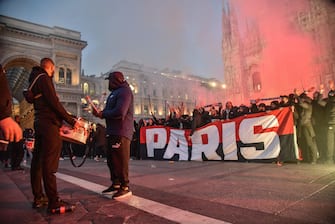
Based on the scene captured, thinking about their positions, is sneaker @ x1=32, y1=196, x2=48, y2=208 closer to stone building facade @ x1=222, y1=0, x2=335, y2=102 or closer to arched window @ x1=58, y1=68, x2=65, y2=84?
stone building facade @ x1=222, y1=0, x2=335, y2=102

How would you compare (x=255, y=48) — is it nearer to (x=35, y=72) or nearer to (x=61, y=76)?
(x=35, y=72)

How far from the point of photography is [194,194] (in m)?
3.28

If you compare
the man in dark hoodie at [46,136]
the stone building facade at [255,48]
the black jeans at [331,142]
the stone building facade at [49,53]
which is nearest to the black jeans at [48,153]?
the man in dark hoodie at [46,136]

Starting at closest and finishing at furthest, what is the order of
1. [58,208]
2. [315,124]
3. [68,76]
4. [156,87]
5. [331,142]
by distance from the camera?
[58,208], [331,142], [315,124], [68,76], [156,87]

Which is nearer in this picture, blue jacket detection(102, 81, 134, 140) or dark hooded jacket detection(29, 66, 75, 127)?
dark hooded jacket detection(29, 66, 75, 127)

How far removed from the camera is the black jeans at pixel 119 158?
133 inches

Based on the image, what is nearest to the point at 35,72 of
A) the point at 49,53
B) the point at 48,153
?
the point at 48,153

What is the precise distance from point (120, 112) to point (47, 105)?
1003 mm

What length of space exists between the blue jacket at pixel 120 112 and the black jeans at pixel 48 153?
85 centimetres

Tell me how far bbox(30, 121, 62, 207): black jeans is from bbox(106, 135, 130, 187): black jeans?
85 centimetres

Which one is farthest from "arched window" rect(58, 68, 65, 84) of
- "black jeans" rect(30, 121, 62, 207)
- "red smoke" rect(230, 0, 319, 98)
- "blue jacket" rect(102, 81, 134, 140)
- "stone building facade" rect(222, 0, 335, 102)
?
"black jeans" rect(30, 121, 62, 207)

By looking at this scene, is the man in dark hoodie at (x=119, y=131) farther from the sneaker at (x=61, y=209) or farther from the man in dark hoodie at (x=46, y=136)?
the sneaker at (x=61, y=209)

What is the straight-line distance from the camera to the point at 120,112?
11.2 feet

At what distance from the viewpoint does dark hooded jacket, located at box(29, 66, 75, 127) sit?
2748mm
